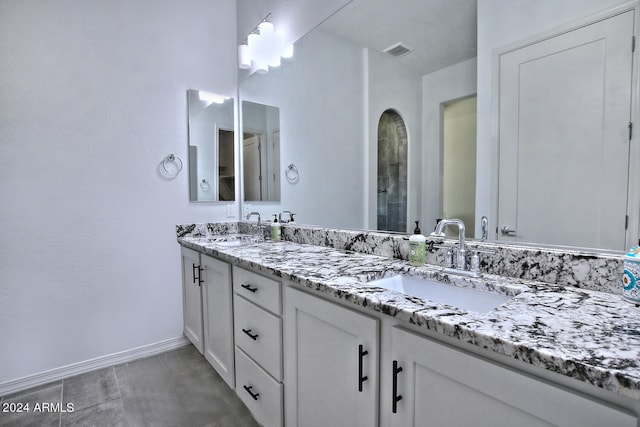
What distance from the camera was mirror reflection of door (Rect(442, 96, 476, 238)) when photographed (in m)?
1.21

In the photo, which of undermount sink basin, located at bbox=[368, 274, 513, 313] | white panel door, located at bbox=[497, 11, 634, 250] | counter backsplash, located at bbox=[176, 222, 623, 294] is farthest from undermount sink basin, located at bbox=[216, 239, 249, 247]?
white panel door, located at bbox=[497, 11, 634, 250]

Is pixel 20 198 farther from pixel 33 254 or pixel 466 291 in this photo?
pixel 466 291

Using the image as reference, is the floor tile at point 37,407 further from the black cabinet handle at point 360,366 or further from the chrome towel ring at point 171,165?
the black cabinet handle at point 360,366

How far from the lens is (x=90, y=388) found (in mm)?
1849

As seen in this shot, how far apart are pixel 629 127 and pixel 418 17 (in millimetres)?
960

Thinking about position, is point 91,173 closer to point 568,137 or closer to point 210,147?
point 210,147

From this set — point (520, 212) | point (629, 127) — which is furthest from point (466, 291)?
point (629, 127)

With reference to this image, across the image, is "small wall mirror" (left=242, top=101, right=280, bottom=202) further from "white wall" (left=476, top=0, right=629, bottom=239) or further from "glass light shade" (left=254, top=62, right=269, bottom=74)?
"white wall" (left=476, top=0, right=629, bottom=239)

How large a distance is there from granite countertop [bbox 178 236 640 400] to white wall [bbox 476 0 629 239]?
0.35m

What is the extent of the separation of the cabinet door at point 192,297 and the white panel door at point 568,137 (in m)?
1.78

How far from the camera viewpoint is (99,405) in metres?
1.69

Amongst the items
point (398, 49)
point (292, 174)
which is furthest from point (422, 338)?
point (292, 174)

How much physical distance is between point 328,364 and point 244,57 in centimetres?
238

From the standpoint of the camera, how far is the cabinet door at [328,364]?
0.87 meters
